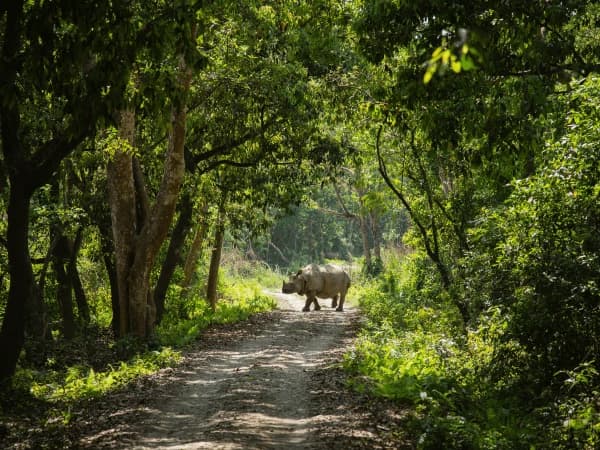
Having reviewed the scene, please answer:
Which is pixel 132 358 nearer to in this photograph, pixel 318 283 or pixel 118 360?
pixel 118 360

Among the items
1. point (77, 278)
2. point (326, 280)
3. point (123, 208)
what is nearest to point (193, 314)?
point (77, 278)

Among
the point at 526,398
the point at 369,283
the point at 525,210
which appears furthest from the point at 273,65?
the point at 369,283

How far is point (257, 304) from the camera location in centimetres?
2769

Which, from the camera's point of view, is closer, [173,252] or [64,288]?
[64,288]

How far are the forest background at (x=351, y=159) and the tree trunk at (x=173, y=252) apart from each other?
7 cm

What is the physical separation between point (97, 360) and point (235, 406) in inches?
249

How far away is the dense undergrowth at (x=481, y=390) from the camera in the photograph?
7680 mm

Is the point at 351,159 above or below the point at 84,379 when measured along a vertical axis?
above

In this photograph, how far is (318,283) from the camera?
29078mm

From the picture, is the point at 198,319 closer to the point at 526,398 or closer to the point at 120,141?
the point at 120,141

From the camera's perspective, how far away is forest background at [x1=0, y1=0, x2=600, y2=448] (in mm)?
7758

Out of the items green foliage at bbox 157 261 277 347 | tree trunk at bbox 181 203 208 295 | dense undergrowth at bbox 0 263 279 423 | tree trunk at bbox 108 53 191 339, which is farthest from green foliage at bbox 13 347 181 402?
tree trunk at bbox 181 203 208 295

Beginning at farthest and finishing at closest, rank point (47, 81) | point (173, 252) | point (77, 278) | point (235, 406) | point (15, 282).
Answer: point (77, 278), point (173, 252), point (15, 282), point (235, 406), point (47, 81)

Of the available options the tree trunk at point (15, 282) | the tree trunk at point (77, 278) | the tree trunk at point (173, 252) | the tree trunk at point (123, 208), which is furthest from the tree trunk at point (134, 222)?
the tree trunk at point (15, 282)
